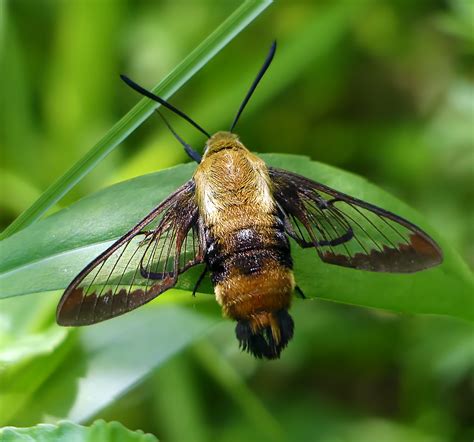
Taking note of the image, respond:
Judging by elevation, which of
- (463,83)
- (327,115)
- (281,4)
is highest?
(281,4)

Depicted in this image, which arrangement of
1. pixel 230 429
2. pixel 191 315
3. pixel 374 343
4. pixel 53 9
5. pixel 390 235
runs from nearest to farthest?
1. pixel 390 235
2. pixel 191 315
3. pixel 230 429
4. pixel 374 343
5. pixel 53 9

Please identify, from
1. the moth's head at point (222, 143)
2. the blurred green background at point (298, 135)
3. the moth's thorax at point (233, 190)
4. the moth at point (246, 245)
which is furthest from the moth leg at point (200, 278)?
the blurred green background at point (298, 135)

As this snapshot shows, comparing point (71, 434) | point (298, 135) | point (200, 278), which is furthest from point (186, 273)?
point (298, 135)

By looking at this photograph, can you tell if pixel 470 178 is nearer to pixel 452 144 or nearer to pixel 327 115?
pixel 452 144

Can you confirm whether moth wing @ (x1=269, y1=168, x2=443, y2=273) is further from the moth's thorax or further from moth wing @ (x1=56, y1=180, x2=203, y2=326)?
moth wing @ (x1=56, y1=180, x2=203, y2=326)

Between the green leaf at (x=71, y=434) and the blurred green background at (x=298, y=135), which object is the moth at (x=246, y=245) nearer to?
the green leaf at (x=71, y=434)

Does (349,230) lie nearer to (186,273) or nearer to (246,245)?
(246,245)

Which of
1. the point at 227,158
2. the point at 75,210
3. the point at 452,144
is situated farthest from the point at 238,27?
the point at 452,144

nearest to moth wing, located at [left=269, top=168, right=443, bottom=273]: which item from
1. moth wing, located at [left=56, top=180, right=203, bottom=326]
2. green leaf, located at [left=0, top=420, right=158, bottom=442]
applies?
moth wing, located at [left=56, top=180, right=203, bottom=326]

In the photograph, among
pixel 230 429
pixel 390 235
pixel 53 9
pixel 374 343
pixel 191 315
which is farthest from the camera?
pixel 53 9
